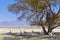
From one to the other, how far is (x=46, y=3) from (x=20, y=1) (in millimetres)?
4011

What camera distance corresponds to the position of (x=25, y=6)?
112 ft

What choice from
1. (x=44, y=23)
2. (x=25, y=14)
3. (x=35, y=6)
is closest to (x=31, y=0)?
(x=35, y=6)

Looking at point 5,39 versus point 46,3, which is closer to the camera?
point 5,39

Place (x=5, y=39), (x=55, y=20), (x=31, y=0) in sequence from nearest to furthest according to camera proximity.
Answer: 1. (x=5, y=39)
2. (x=31, y=0)
3. (x=55, y=20)

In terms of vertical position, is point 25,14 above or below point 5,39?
above

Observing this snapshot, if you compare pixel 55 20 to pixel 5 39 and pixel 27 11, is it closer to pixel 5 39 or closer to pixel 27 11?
pixel 27 11

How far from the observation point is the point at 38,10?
3350 cm

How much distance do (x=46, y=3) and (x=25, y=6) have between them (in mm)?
3315

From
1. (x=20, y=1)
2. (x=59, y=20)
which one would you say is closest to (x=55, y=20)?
(x=59, y=20)

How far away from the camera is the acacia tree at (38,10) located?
108 feet

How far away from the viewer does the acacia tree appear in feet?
108

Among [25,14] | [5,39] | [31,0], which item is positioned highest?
[31,0]

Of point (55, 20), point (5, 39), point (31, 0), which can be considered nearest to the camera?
point (5, 39)

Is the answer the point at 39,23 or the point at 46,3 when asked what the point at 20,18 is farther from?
the point at 46,3
